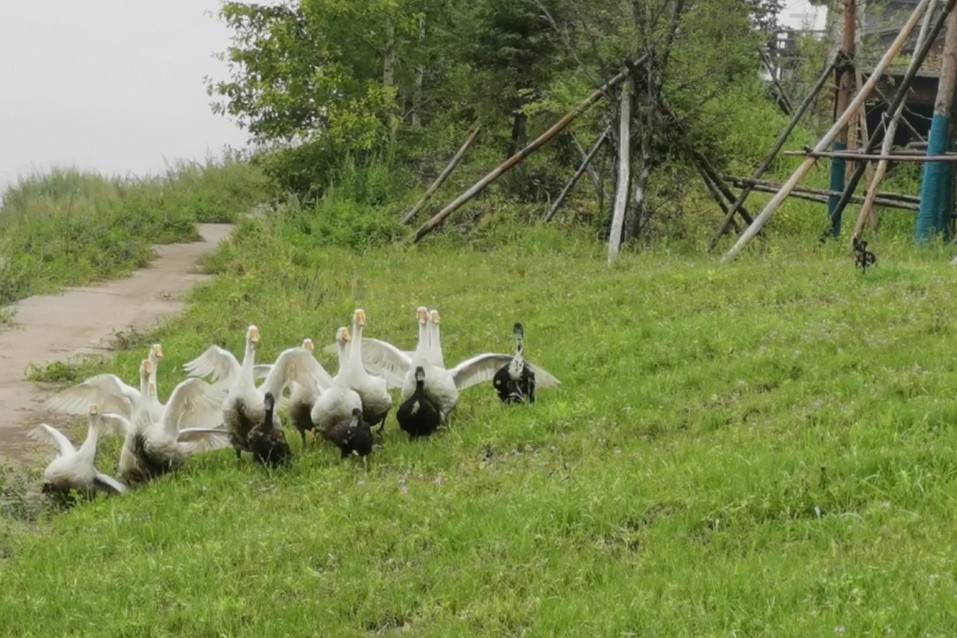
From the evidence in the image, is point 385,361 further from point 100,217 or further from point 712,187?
point 100,217

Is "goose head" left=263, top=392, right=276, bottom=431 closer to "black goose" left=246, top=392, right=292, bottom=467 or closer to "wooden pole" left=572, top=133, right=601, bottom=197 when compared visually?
"black goose" left=246, top=392, right=292, bottom=467

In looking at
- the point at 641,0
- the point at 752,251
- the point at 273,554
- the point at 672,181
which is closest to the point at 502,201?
the point at 672,181

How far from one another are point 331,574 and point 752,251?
9445 mm

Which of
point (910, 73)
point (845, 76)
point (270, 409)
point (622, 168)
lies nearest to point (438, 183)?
point (622, 168)

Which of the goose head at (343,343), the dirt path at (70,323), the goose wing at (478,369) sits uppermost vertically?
the goose head at (343,343)

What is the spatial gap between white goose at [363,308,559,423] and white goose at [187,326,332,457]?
68 centimetres

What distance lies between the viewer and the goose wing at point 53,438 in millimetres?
7770

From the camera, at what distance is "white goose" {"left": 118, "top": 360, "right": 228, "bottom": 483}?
777cm

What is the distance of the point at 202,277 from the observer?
17.1 m

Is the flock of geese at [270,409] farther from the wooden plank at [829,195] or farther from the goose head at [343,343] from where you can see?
the wooden plank at [829,195]

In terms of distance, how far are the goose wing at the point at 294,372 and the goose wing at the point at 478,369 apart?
3.32ft

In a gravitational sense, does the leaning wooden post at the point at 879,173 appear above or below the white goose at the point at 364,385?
above

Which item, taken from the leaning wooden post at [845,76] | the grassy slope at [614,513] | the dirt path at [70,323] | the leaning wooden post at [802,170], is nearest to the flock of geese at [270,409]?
the grassy slope at [614,513]

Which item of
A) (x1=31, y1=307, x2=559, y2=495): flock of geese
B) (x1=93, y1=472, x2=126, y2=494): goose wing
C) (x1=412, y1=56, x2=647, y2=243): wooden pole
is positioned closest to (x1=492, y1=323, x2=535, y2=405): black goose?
(x1=31, y1=307, x2=559, y2=495): flock of geese
